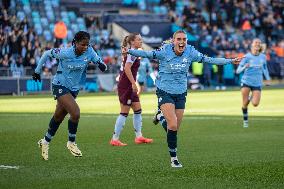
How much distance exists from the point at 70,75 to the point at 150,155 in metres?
2.14

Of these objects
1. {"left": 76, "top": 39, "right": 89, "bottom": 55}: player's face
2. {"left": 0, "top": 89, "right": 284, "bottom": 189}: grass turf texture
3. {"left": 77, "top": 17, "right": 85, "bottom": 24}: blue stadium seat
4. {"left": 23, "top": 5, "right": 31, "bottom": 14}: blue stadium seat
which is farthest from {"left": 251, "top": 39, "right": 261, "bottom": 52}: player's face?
{"left": 77, "top": 17, "right": 85, "bottom": 24}: blue stadium seat

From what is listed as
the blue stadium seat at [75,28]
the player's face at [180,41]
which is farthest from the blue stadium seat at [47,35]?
the player's face at [180,41]

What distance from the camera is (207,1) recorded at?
60.2 m

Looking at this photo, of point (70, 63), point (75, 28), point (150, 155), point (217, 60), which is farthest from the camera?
point (75, 28)

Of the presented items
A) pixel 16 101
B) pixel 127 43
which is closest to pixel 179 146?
pixel 127 43

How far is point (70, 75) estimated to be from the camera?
1557 cm

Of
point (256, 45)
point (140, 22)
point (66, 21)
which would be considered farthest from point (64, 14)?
point (256, 45)

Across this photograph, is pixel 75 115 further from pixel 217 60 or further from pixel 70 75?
pixel 217 60

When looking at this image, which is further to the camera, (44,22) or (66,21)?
(66,21)

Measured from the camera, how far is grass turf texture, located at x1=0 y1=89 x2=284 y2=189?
12156 mm

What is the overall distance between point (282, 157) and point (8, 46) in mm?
30298

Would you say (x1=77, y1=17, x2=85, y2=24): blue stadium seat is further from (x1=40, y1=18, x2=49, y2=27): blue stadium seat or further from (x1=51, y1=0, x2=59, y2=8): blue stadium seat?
(x1=40, y1=18, x2=49, y2=27): blue stadium seat

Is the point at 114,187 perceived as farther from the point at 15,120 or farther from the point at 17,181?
the point at 15,120

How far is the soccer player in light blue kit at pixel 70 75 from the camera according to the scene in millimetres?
15312
